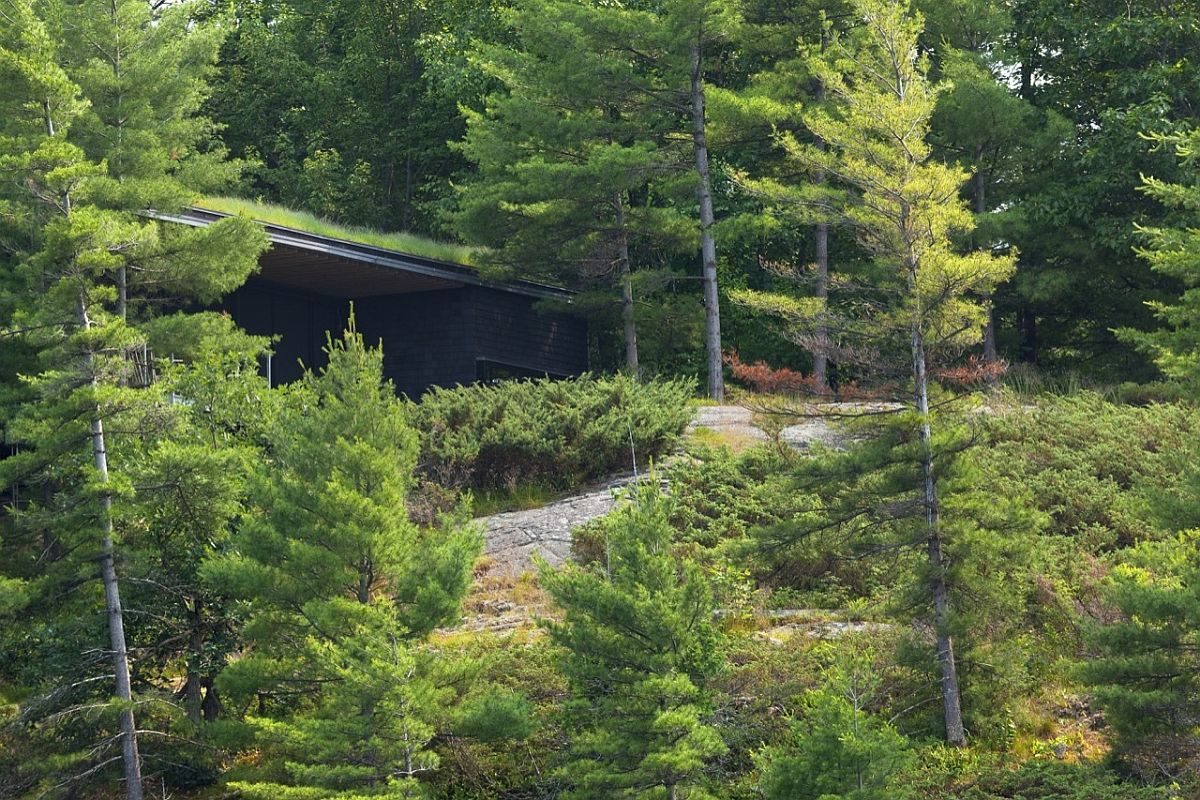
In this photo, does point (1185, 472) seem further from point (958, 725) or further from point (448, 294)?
point (448, 294)

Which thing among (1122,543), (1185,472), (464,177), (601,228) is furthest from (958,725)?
(464,177)

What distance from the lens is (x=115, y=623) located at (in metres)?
16.8

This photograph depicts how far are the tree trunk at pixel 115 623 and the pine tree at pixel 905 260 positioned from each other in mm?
7766

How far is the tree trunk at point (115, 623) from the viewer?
1634 cm

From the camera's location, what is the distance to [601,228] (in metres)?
32.0

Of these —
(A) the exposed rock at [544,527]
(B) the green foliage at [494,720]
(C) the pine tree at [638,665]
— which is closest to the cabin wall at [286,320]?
(A) the exposed rock at [544,527]

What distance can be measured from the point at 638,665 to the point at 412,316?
19.2m

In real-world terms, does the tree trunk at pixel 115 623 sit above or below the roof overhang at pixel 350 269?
below

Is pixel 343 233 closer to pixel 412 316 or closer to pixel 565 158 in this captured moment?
pixel 412 316

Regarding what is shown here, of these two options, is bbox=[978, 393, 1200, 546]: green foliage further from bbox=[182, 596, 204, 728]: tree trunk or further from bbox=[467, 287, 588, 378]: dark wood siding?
bbox=[467, 287, 588, 378]: dark wood siding

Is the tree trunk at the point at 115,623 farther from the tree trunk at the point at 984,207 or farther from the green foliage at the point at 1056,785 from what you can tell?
the tree trunk at the point at 984,207

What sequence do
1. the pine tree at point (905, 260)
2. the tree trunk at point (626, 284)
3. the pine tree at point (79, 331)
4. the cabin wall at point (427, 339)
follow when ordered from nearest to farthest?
the pine tree at point (79, 331)
the pine tree at point (905, 260)
the tree trunk at point (626, 284)
the cabin wall at point (427, 339)

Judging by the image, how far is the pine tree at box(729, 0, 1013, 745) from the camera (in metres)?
17.2

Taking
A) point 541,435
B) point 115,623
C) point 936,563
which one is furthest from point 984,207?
point 115,623
